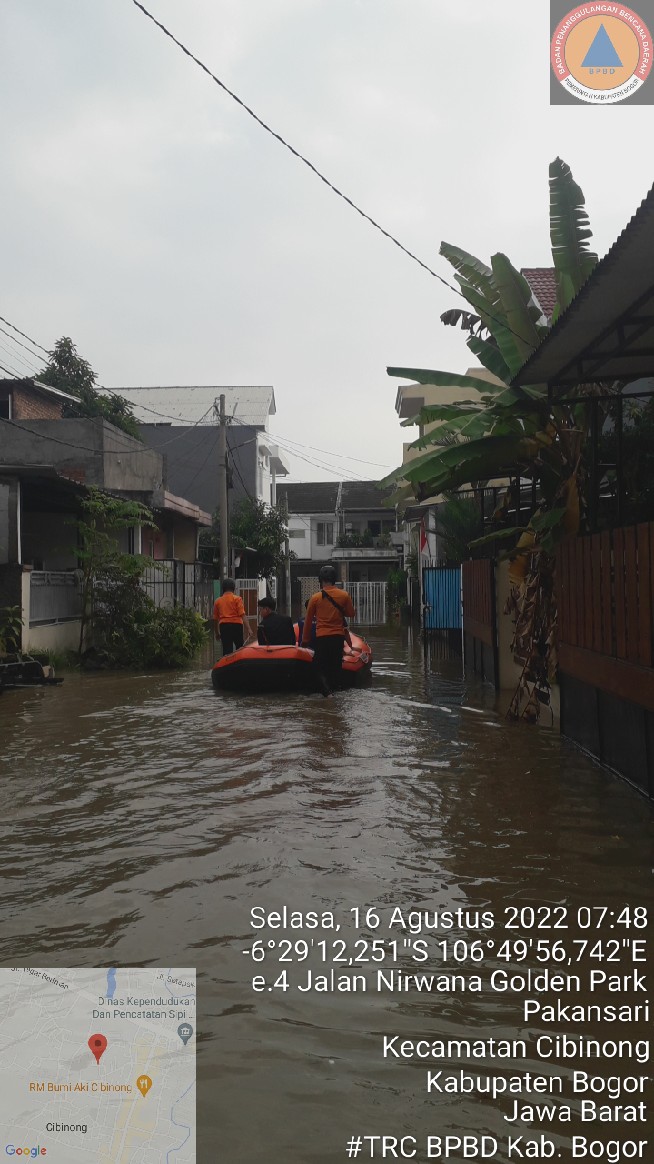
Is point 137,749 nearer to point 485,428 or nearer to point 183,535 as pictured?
point 485,428

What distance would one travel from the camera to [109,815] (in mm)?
6977

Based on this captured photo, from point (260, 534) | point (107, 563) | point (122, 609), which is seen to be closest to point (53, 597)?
point (107, 563)

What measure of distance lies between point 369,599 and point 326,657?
23.4 metres

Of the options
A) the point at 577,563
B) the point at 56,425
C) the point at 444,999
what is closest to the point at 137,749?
the point at 577,563

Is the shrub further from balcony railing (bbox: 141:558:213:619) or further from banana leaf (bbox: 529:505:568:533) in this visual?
banana leaf (bbox: 529:505:568:533)

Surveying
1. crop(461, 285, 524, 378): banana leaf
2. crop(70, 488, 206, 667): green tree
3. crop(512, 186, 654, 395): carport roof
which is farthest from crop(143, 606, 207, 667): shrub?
crop(512, 186, 654, 395): carport roof

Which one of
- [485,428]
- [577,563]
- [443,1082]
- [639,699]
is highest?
[485,428]

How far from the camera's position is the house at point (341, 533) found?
48062 millimetres

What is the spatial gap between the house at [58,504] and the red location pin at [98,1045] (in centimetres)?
1205

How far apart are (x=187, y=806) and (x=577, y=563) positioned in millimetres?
4031

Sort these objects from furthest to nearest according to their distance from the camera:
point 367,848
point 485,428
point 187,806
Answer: point 485,428 < point 187,806 < point 367,848

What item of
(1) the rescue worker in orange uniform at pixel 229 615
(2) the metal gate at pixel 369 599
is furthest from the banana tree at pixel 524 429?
(2) the metal gate at pixel 369 599

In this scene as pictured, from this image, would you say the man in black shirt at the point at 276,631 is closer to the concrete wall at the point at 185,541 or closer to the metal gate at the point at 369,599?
the concrete wall at the point at 185,541

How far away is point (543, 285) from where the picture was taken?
1966 centimetres
